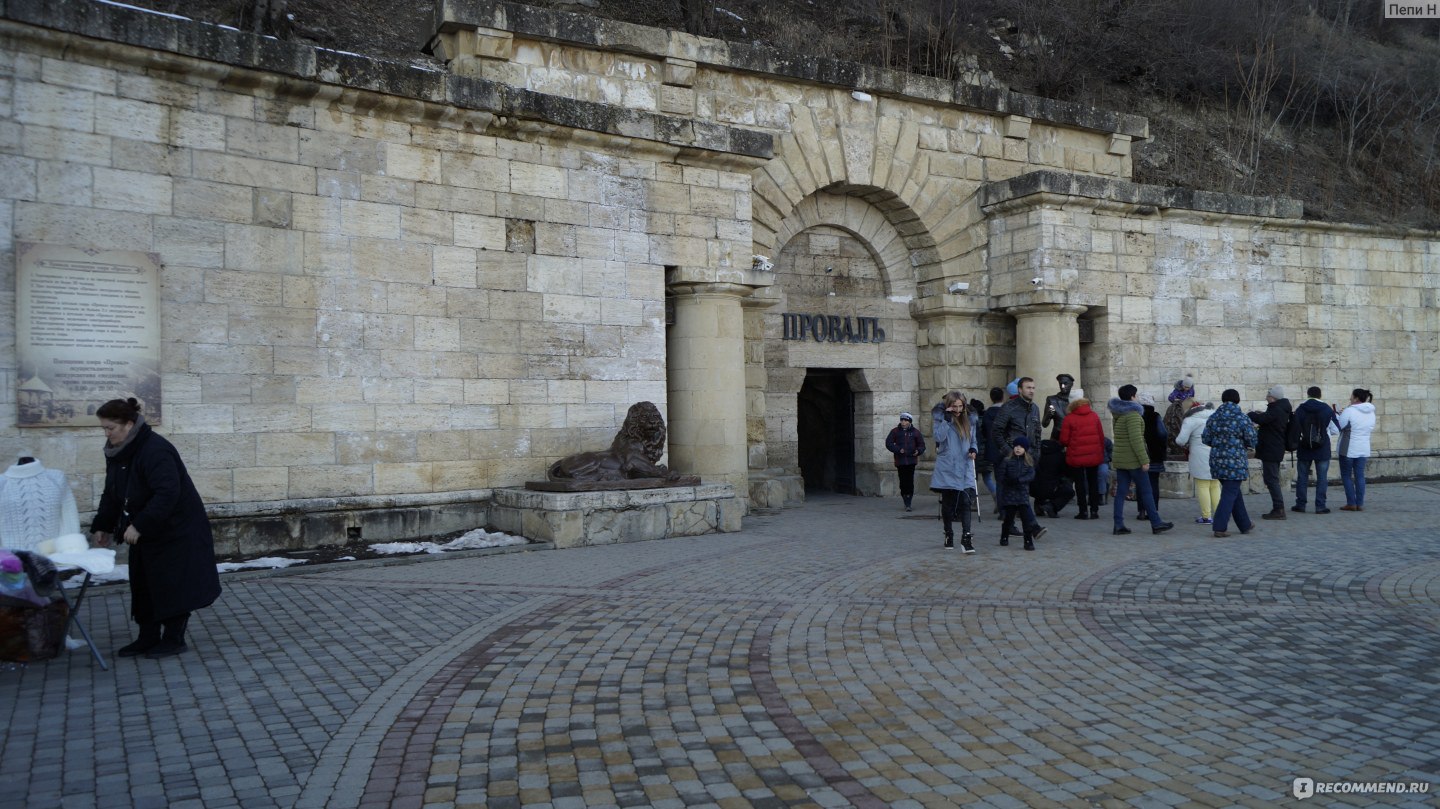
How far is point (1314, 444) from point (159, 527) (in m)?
13.0

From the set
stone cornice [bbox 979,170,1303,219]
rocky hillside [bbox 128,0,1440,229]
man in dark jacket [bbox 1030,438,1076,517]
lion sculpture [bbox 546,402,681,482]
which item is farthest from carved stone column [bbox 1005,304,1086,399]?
lion sculpture [bbox 546,402,681,482]

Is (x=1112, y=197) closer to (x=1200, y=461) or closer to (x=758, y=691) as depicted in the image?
(x=1200, y=461)

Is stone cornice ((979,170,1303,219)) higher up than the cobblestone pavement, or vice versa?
stone cornice ((979,170,1303,219))

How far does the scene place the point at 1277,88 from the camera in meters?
26.5

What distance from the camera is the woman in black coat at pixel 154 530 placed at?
605cm

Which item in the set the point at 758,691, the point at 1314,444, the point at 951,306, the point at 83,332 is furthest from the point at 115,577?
the point at 1314,444

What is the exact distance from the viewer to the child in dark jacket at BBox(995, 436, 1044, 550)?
10117 mm

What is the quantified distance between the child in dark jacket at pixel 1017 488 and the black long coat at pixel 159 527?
7.14 meters

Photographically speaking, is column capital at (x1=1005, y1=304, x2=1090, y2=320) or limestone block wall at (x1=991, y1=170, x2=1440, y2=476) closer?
column capital at (x1=1005, y1=304, x2=1090, y2=320)

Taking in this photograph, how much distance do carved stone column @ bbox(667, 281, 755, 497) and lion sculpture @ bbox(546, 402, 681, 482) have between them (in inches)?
54.4

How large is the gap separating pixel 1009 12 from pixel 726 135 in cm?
1498

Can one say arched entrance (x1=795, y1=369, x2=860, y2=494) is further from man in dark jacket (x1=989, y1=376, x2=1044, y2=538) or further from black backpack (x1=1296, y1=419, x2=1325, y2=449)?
black backpack (x1=1296, y1=419, x2=1325, y2=449)

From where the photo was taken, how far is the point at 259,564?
918 centimetres

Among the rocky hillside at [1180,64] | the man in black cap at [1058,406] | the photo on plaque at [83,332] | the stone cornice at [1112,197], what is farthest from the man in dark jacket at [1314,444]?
the photo on plaque at [83,332]
